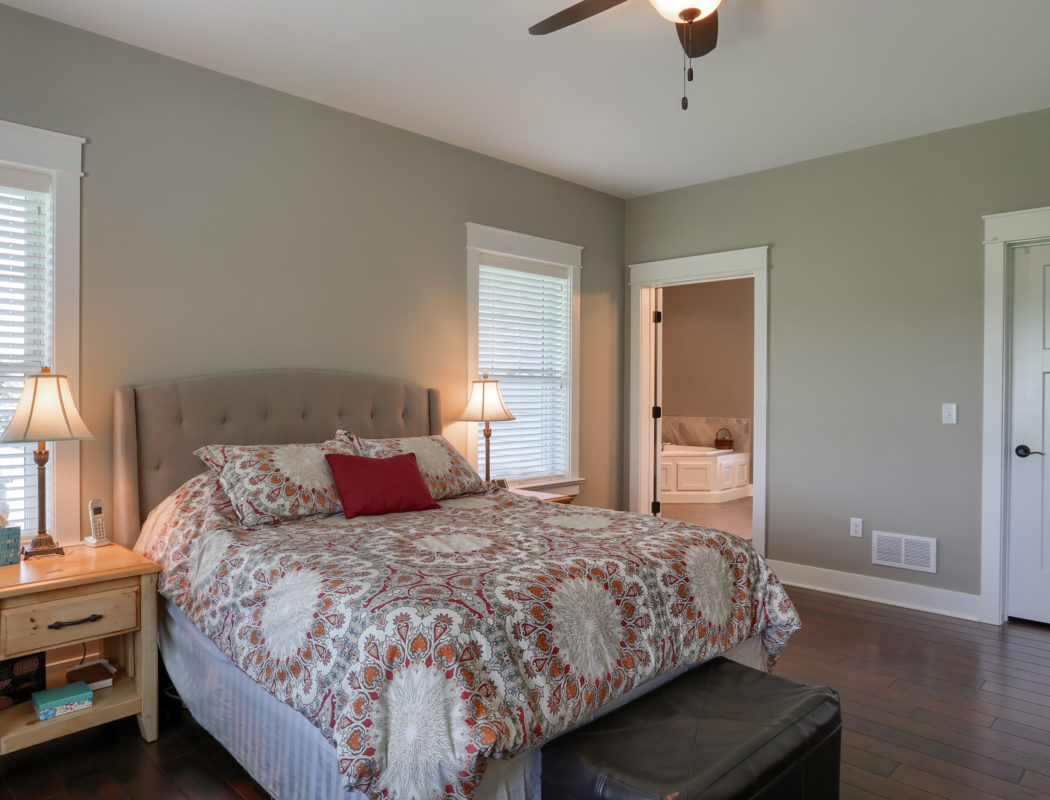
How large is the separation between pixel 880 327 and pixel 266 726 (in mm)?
3923

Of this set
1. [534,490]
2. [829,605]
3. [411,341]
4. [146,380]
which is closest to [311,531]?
[146,380]

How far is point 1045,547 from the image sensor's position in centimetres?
376

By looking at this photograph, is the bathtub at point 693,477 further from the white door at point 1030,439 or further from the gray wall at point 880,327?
the white door at point 1030,439

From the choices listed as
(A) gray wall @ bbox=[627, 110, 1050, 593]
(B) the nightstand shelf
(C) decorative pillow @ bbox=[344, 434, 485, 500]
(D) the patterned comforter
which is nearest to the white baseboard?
(A) gray wall @ bbox=[627, 110, 1050, 593]

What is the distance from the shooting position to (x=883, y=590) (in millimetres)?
4238

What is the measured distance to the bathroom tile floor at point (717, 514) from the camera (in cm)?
639

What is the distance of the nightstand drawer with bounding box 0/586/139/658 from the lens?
2223mm

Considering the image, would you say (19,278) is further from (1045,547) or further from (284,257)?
(1045,547)

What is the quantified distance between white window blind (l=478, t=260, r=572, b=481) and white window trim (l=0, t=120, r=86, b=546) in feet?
7.31

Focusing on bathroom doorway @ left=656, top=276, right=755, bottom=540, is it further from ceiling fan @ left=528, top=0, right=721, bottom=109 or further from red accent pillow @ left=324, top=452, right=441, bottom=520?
ceiling fan @ left=528, top=0, right=721, bottom=109

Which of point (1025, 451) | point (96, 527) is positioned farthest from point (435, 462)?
point (1025, 451)

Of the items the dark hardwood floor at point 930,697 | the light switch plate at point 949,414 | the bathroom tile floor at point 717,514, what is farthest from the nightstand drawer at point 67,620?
the bathroom tile floor at point 717,514

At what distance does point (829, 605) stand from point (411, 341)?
2.93 meters

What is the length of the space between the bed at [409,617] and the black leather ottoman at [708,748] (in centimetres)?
8
